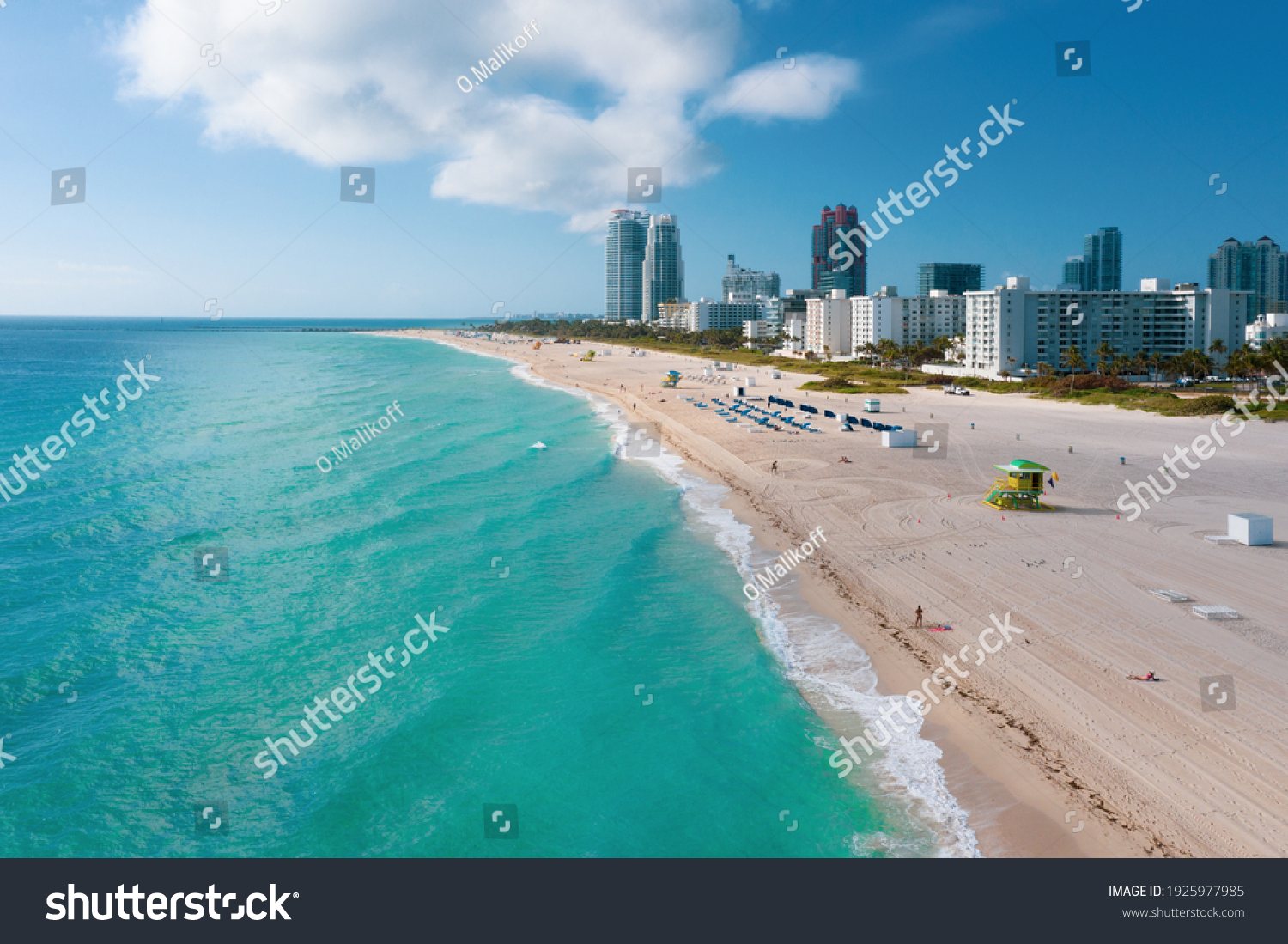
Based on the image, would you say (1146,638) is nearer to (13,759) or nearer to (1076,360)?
(13,759)

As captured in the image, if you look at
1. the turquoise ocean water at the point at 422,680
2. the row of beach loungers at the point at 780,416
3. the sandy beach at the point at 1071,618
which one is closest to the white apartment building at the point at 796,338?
the row of beach loungers at the point at 780,416

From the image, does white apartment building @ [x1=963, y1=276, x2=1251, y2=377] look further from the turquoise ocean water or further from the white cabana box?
the turquoise ocean water

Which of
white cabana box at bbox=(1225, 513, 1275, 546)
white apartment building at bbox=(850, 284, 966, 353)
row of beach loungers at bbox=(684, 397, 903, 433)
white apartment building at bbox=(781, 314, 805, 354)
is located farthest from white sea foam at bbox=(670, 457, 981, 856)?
white apartment building at bbox=(781, 314, 805, 354)

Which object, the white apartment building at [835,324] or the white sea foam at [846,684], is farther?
the white apartment building at [835,324]

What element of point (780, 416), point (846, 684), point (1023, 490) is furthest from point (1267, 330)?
point (846, 684)

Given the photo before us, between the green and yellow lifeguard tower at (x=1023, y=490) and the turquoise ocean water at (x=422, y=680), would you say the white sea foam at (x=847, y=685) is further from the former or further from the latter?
the green and yellow lifeguard tower at (x=1023, y=490)

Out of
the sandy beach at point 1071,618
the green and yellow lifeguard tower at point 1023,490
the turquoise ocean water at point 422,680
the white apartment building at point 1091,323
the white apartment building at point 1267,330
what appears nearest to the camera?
the sandy beach at point 1071,618

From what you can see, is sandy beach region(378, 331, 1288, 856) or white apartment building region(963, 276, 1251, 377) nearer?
sandy beach region(378, 331, 1288, 856)
